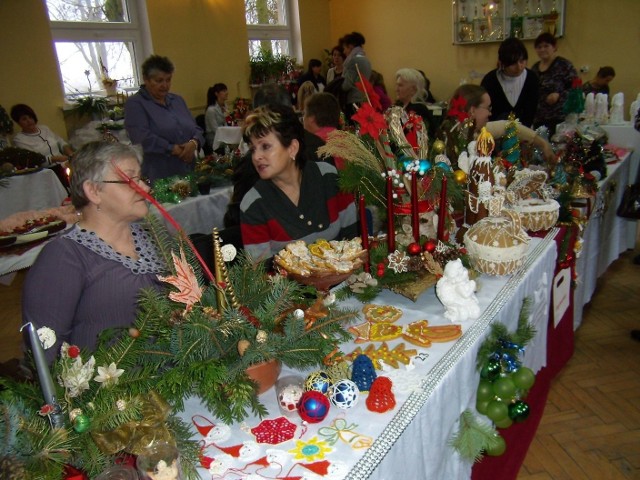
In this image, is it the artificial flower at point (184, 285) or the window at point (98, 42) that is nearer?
the artificial flower at point (184, 285)

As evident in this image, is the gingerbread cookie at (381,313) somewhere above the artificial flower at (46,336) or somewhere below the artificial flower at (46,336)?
below

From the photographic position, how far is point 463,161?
2.00 meters

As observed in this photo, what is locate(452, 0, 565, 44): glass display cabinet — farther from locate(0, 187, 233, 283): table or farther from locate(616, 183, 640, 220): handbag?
locate(0, 187, 233, 283): table

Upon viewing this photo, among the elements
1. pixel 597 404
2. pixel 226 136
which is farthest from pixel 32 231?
pixel 226 136

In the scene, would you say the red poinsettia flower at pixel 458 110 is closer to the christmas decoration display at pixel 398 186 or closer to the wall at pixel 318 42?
the christmas decoration display at pixel 398 186

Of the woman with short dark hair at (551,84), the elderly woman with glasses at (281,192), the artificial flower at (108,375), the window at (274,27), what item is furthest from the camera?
the window at (274,27)

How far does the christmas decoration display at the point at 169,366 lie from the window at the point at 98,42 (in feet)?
20.7

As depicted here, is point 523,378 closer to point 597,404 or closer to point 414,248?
point 414,248

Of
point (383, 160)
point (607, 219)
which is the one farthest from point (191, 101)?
point (383, 160)

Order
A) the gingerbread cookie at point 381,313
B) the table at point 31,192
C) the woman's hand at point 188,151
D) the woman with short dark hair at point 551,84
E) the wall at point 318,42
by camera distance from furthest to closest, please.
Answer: the wall at point 318,42 → the woman with short dark hair at point 551,84 → the table at point 31,192 → the woman's hand at point 188,151 → the gingerbread cookie at point 381,313

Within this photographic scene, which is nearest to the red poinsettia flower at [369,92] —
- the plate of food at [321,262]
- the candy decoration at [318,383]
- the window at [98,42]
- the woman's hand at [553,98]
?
the plate of food at [321,262]

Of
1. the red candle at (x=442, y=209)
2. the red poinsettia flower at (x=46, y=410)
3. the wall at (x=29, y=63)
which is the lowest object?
the red poinsettia flower at (x=46, y=410)

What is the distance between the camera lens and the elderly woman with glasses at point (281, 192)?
1943 millimetres

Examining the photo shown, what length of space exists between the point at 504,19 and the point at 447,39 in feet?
3.61
